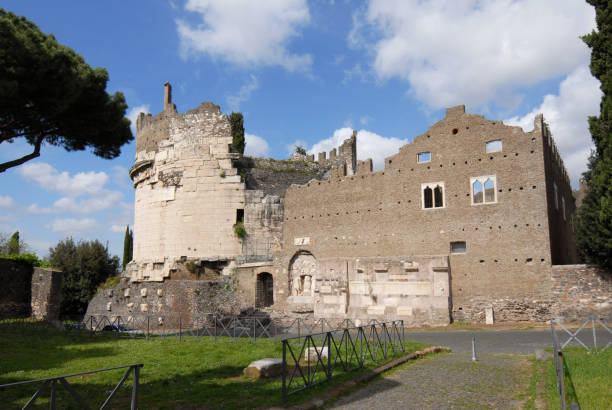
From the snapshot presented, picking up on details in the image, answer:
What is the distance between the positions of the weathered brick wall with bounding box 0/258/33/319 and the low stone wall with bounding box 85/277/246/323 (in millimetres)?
6368

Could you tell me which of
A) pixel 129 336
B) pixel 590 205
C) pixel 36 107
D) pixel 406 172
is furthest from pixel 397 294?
pixel 36 107

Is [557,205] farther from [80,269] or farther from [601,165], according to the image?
[80,269]

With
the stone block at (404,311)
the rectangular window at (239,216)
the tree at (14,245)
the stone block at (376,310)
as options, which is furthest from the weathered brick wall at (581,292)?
the tree at (14,245)

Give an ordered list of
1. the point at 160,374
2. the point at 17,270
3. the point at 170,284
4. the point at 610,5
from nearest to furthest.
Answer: the point at 160,374, the point at 610,5, the point at 17,270, the point at 170,284

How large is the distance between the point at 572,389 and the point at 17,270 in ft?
70.1

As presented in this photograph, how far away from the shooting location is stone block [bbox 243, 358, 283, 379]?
391 inches

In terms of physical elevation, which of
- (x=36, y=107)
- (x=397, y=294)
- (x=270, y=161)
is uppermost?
(x=270, y=161)

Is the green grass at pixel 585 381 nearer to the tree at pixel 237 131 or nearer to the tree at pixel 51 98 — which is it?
the tree at pixel 51 98

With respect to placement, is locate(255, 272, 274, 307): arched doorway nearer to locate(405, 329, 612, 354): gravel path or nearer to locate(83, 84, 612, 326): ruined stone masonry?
locate(83, 84, 612, 326): ruined stone masonry

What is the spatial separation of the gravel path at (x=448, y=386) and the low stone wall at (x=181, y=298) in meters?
15.8

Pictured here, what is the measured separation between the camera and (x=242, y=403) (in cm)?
768

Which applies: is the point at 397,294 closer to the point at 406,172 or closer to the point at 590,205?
the point at 406,172

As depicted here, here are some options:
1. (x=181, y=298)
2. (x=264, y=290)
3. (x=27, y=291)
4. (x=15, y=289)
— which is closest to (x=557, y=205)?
(x=264, y=290)

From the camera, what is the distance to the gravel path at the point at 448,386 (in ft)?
26.1
